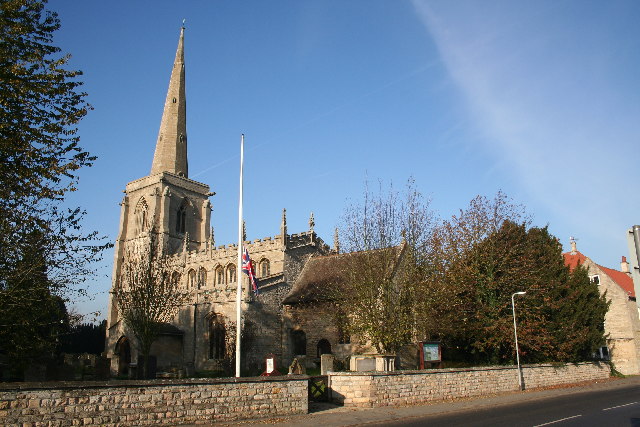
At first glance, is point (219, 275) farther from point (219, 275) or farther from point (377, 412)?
point (377, 412)

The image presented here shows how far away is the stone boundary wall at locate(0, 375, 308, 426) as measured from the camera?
12.0 meters

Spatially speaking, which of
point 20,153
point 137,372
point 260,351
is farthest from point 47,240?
point 260,351

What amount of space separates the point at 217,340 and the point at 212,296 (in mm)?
3324

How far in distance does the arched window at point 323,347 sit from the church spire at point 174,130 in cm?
3597

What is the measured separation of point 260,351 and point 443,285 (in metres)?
14.8

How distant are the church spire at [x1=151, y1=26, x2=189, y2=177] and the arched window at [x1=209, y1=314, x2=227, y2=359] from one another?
30470 mm

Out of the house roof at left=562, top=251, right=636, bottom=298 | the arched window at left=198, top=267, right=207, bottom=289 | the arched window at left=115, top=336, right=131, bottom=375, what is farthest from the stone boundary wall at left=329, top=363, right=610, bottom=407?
the arched window at left=198, top=267, right=207, bottom=289

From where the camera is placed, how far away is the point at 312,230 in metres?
46.5

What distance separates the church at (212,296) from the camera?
36.3 meters

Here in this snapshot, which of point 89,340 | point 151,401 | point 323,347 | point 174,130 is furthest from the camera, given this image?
point 89,340

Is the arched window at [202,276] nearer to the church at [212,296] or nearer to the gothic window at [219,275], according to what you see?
the church at [212,296]

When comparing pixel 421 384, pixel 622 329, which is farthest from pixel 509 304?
pixel 622 329

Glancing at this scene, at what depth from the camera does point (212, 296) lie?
38844mm

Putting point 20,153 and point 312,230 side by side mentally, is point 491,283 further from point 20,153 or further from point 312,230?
point 20,153
